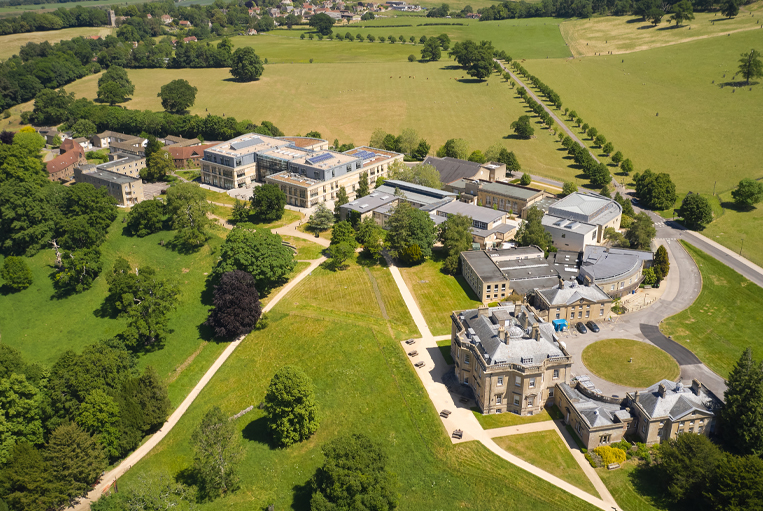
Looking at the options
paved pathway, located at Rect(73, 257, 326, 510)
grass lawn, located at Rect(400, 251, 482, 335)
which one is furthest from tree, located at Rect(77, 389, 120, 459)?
grass lawn, located at Rect(400, 251, 482, 335)

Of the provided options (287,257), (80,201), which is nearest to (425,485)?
(287,257)

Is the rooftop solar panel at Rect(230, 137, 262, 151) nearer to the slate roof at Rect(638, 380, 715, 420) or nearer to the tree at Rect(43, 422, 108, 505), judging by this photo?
the tree at Rect(43, 422, 108, 505)

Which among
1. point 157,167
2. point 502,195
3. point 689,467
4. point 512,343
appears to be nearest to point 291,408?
point 512,343

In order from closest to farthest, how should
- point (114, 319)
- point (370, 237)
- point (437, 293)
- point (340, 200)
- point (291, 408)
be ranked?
point (291, 408) → point (437, 293) → point (114, 319) → point (370, 237) → point (340, 200)

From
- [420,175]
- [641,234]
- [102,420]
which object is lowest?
[102,420]

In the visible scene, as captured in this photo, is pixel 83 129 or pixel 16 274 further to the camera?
pixel 83 129

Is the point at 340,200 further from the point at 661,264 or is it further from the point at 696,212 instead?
the point at 696,212

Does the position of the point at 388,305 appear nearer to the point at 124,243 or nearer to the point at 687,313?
the point at 687,313
